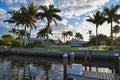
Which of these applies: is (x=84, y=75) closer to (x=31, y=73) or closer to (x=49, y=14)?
(x=31, y=73)

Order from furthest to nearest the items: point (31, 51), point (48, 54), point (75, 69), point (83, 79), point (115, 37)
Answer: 1. point (115, 37)
2. point (31, 51)
3. point (48, 54)
4. point (75, 69)
5. point (83, 79)

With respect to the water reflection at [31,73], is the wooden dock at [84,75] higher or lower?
higher

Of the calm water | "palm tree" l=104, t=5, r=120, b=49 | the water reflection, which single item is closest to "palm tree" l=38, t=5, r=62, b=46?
"palm tree" l=104, t=5, r=120, b=49

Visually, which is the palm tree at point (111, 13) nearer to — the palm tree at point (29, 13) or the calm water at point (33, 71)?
the palm tree at point (29, 13)

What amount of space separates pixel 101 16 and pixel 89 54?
1969 cm

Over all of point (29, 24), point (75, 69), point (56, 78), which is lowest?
point (56, 78)

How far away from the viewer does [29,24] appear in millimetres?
48688

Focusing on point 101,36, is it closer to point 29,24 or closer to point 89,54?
point 29,24

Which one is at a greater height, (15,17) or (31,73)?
(15,17)

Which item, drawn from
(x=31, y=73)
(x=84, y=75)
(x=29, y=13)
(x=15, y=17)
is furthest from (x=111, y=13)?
(x=84, y=75)

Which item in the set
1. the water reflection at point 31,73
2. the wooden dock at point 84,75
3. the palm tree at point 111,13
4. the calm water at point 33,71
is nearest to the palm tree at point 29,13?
the palm tree at point 111,13

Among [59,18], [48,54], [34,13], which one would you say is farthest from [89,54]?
[34,13]

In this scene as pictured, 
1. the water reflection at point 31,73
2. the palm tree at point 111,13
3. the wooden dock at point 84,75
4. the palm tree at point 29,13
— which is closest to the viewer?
the wooden dock at point 84,75

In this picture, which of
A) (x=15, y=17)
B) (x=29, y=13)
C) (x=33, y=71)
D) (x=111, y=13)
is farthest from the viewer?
(x=15, y=17)
